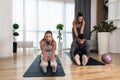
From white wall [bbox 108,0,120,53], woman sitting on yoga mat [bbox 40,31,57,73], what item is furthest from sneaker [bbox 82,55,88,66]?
white wall [bbox 108,0,120,53]

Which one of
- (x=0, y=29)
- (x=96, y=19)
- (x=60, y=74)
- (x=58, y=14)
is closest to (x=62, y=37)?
(x=58, y=14)

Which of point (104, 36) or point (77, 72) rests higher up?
point (104, 36)

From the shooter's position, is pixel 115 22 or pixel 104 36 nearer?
pixel 104 36

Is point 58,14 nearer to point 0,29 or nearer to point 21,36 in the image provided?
point 21,36

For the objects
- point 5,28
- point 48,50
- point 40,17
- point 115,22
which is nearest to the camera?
point 48,50

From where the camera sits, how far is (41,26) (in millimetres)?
8766

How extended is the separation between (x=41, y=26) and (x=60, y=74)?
6.10m

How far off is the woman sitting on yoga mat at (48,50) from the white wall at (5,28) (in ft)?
5.68

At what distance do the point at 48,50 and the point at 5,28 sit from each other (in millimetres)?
1805

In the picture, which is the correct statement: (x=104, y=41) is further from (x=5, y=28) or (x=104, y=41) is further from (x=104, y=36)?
(x=5, y=28)

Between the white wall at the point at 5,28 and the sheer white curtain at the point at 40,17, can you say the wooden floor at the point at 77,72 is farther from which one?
the sheer white curtain at the point at 40,17

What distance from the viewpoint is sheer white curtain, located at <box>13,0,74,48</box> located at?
834cm

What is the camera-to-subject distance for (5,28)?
4.72 m

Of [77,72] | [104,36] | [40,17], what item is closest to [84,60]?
[77,72]
